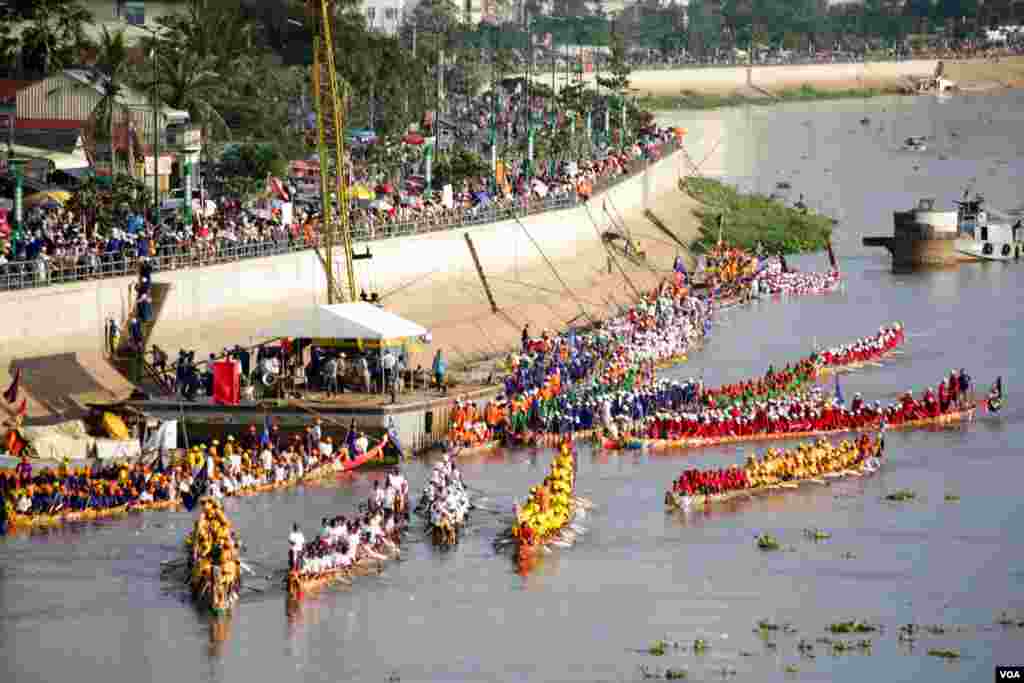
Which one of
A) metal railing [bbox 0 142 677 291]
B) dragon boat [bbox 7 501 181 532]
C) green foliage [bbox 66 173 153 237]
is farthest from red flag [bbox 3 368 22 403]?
green foliage [bbox 66 173 153 237]

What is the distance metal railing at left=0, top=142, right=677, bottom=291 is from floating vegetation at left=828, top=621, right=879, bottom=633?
2483cm

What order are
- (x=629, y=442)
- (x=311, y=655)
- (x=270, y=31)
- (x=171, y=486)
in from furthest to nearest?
1. (x=270, y=31)
2. (x=629, y=442)
3. (x=171, y=486)
4. (x=311, y=655)

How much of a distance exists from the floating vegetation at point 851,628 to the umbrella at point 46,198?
33066 mm

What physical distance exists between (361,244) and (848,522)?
25.8 m

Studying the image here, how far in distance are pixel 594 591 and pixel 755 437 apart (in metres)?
17.0

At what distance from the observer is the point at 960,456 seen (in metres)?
64.0

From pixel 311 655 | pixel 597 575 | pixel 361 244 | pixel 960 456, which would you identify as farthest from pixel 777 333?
pixel 311 655

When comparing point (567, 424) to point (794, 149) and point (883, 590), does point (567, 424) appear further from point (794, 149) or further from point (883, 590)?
point (794, 149)

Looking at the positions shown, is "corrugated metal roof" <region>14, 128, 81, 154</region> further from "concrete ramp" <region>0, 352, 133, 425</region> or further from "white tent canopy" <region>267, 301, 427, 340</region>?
"white tent canopy" <region>267, 301, 427, 340</region>

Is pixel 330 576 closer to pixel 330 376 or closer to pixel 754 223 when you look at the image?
pixel 330 376

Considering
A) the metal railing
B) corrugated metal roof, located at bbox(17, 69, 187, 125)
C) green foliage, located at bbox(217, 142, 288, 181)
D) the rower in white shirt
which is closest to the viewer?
the rower in white shirt

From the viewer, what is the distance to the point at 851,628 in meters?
45.9

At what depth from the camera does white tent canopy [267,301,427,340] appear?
201ft

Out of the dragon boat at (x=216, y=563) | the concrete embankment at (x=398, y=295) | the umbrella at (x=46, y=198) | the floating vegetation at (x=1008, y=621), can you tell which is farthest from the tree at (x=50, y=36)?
the floating vegetation at (x=1008, y=621)
